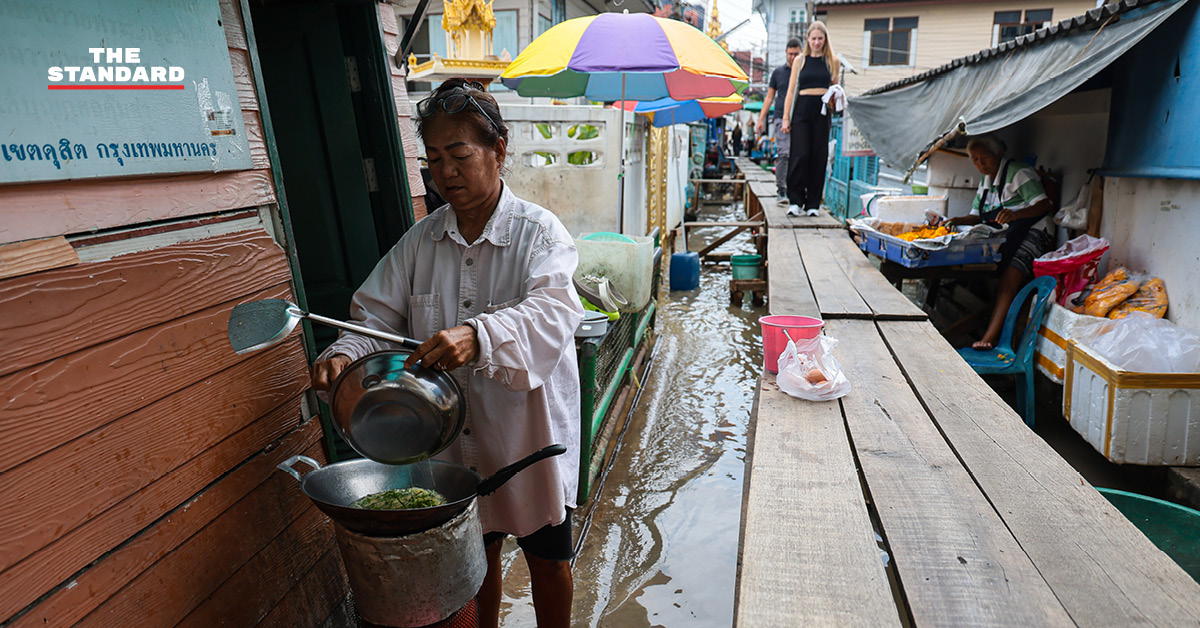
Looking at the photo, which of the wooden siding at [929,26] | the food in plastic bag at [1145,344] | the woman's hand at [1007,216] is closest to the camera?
the food in plastic bag at [1145,344]

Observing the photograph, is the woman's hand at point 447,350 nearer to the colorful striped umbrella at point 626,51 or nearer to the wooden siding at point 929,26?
the colorful striped umbrella at point 626,51

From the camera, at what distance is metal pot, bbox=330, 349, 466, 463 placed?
1.66 metres

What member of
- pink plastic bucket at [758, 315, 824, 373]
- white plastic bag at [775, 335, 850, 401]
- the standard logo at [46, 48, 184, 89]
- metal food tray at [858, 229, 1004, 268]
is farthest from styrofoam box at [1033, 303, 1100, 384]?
the standard logo at [46, 48, 184, 89]

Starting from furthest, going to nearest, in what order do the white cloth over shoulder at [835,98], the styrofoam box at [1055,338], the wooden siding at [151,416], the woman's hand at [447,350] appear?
the white cloth over shoulder at [835,98]
the styrofoam box at [1055,338]
the woman's hand at [447,350]
the wooden siding at [151,416]

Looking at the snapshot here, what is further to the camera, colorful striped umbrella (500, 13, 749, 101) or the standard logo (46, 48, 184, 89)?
colorful striped umbrella (500, 13, 749, 101)

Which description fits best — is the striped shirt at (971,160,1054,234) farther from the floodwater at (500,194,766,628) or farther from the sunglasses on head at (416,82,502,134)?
the sunglasses on head at (416,82,502,134)

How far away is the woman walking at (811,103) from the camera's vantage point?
7.59m

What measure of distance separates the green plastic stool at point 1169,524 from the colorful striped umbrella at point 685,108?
5.43 meters

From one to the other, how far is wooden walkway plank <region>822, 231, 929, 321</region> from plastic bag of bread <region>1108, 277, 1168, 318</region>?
3.70 feet

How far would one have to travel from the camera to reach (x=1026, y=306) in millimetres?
5426

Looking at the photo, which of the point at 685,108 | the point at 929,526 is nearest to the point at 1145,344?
the point at 929,526

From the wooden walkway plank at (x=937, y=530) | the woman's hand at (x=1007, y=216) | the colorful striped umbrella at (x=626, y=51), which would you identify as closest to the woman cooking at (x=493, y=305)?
the wooden walkway plank at (x=937, y=530)

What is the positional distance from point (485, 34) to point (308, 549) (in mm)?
7336

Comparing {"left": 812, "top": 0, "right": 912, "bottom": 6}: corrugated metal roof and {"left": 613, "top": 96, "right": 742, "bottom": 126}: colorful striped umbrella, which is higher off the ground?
{"left": 812, "top": 0, "right": 912, "bottom": 6}: corrugated metal roof
